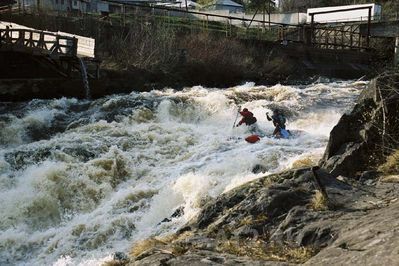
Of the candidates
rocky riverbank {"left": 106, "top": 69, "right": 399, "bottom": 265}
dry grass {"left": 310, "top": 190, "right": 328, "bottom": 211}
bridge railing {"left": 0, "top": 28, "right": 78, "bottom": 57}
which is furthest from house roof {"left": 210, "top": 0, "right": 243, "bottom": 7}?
dry grass {"left": 310, "top": 190, "right": 328, "bottom": 211}

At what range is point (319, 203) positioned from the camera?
5547mm

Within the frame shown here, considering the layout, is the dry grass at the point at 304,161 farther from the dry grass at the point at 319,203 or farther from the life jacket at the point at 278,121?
the dry grass at the point at 319,203

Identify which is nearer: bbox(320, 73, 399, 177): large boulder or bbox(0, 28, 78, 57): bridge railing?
bbox(320, 73, 399, 177): large boulder

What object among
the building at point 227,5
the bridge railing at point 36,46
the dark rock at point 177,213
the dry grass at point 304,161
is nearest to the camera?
the dark rock at point 177,213

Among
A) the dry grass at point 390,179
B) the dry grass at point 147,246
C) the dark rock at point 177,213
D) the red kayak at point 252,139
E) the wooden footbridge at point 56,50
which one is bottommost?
the dark rock at point 177,213

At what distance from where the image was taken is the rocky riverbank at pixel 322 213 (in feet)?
14.3

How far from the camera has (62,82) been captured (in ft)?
62.5

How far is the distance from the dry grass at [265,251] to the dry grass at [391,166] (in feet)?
7.97

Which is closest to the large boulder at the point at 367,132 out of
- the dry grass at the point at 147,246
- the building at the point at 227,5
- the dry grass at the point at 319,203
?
the dry grass at the point at 319,203

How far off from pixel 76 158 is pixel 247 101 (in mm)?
8066

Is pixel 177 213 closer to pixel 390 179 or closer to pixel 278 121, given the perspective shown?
pixel 390 179

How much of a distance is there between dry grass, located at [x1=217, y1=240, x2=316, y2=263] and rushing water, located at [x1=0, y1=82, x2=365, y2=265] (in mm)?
2903

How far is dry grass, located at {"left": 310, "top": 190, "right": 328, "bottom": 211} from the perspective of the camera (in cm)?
549

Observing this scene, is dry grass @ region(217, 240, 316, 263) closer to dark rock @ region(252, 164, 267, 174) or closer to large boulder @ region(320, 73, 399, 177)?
large boulder @ region(320, 73, 399, 177)
